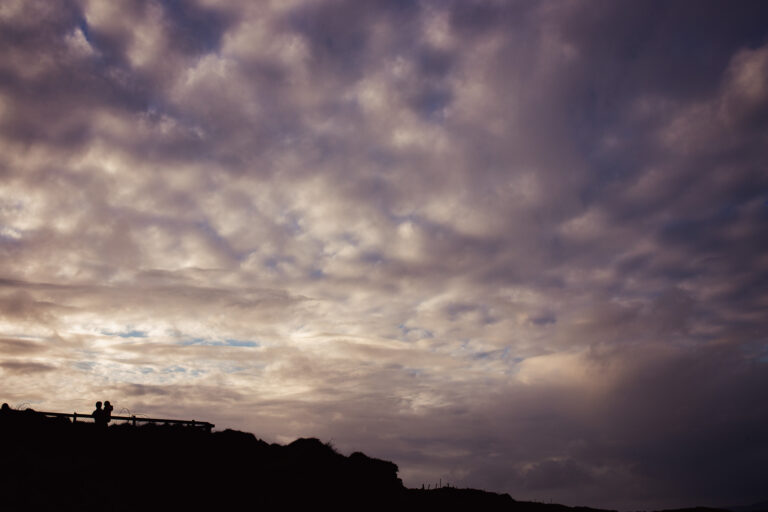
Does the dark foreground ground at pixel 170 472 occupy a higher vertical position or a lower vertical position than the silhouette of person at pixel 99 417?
lower

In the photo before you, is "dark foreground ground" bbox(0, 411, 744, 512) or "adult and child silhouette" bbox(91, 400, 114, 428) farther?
"adult and child silhouette" bbox(91, 400, 114, 428)

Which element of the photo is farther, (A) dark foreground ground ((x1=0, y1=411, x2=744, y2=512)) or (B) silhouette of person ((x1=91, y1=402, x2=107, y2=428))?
(B) silhouette of person ((x1=91, y1=402, x2=107, y2=428))

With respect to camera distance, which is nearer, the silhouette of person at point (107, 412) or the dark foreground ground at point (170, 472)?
the dark foreground ground at point (170, 472)

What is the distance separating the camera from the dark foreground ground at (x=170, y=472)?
28.2 metres

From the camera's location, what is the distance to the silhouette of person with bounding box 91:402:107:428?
31.3 m

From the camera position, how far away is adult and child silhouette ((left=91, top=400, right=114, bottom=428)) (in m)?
31.4

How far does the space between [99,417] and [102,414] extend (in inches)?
8.8

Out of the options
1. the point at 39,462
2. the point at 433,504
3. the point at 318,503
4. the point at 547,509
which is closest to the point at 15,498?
the point at 39,462

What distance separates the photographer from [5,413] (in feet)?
101

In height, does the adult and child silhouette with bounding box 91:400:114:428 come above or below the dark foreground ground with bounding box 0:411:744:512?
above

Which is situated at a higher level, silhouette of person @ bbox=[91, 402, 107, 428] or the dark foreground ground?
silhouette of person @ bbox=[91, 402, 107, 428]

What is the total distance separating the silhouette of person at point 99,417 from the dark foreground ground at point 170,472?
394 mm

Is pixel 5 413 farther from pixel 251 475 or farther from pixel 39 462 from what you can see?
pixel 251 475

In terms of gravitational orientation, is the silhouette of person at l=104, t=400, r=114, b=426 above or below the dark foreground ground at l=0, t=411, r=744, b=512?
above
